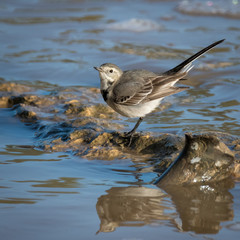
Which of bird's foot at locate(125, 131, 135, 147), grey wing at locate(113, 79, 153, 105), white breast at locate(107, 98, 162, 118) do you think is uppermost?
grey wing at locate(113, 79, 153, 105)

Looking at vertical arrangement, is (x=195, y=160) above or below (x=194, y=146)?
below

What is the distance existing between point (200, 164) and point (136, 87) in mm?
2210

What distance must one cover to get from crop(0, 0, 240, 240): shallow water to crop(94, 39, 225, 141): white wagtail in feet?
Result: 1.66

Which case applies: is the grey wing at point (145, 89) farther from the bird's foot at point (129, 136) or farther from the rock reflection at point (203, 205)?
the rock reflection at point (203, 205)

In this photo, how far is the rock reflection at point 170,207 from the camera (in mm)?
3984

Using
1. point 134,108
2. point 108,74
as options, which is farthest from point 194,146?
point 108,74

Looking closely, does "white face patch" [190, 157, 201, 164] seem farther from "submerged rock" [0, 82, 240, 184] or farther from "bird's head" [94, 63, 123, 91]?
"bird's head" [94, 63, 123, 91]

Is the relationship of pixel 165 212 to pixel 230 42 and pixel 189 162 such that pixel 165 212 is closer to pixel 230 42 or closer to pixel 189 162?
pixel 189 162

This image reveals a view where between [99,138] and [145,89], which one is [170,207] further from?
[145,89]

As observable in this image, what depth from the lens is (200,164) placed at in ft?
15.7

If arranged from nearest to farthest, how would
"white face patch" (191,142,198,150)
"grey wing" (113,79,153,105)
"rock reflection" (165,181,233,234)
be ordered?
"rock reflection" (165,181,233,234)
"white face patch" (191,142,198,150)
"grey wing" (113,79,153,105)

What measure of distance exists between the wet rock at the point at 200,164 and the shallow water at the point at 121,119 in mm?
128

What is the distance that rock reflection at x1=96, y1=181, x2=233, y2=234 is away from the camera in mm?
3984

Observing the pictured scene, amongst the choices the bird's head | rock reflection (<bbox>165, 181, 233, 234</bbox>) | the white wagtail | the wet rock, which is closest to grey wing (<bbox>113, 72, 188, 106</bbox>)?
the white wagtail
